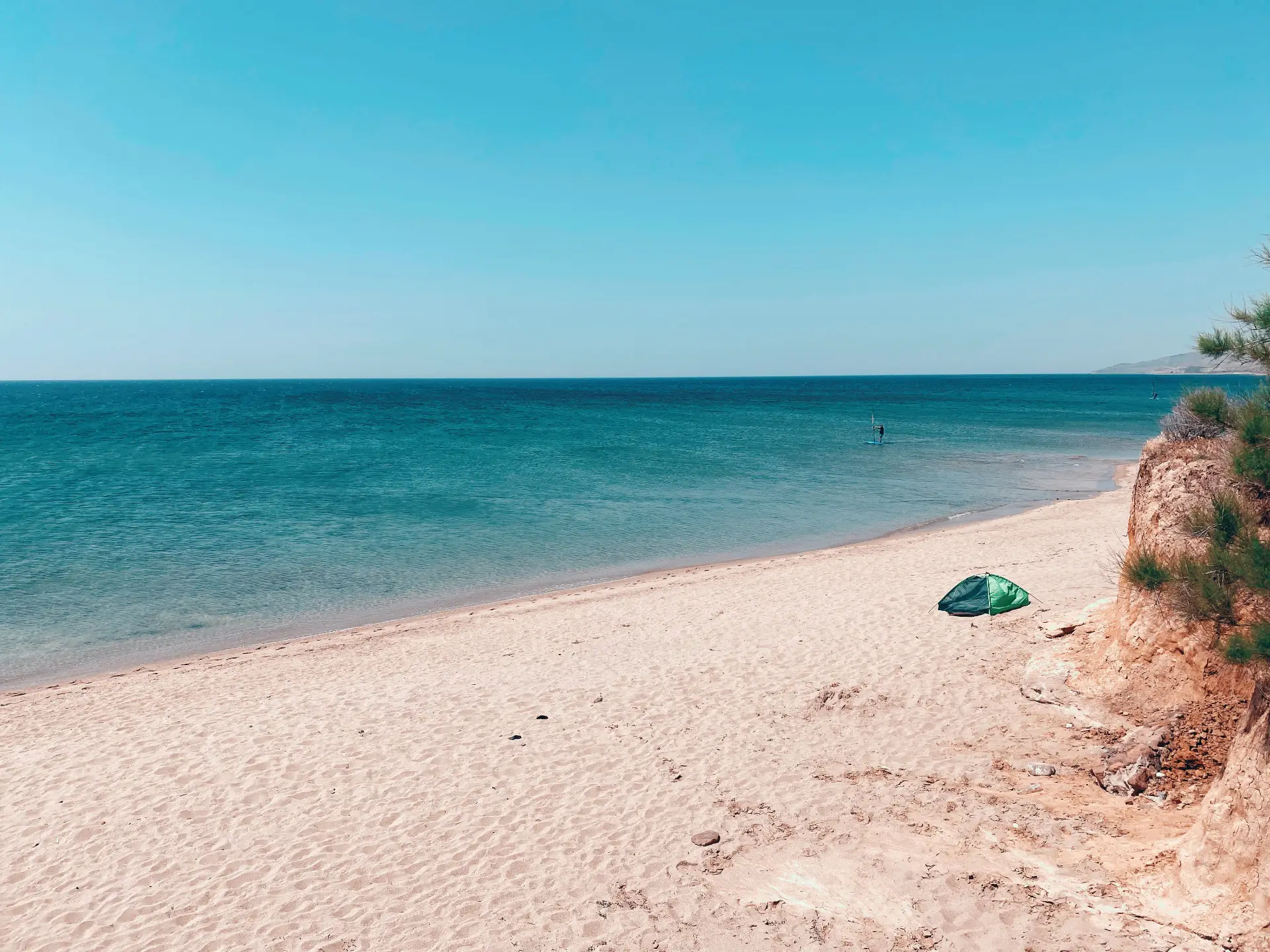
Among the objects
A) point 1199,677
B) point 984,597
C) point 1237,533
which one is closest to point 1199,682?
point 1199,677

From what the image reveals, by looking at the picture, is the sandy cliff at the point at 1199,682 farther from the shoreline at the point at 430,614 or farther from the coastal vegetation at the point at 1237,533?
the shoreline at the point at 430,614

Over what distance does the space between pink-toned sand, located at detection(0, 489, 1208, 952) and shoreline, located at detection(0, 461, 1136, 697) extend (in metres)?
0.95

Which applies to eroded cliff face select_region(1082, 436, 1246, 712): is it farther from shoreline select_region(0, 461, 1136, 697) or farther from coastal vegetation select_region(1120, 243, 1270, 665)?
shoreline select_region(0, 461, 1136, 697)

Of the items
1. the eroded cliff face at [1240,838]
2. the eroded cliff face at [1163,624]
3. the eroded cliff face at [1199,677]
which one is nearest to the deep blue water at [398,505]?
the eroded cliff face at [1163,624]

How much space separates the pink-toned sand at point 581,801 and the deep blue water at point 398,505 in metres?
3.96

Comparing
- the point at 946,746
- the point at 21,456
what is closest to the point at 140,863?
the point at 946,746

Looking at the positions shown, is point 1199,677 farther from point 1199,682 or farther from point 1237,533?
point 1237,533

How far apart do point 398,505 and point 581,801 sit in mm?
22053

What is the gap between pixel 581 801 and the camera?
754 centimetres

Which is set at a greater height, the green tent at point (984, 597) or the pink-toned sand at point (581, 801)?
the green tent at point (984, 597)

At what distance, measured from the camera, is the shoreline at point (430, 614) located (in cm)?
1307

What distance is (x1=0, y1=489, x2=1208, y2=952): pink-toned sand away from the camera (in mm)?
5684

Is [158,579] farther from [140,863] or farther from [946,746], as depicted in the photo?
[946,746]

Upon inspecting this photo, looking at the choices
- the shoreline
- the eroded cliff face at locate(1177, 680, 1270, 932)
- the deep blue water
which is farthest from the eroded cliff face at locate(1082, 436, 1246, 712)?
the shoreline
